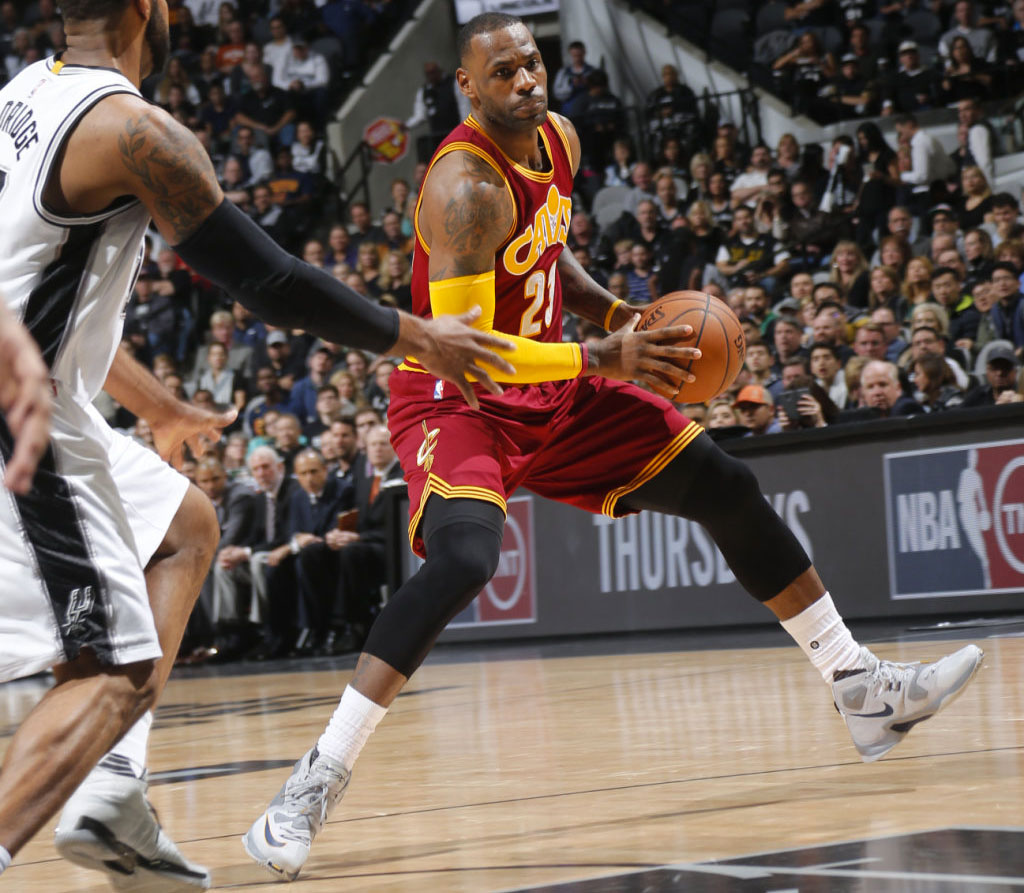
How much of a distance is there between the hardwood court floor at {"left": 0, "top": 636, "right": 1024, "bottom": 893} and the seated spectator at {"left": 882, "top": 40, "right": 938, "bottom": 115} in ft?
25.2

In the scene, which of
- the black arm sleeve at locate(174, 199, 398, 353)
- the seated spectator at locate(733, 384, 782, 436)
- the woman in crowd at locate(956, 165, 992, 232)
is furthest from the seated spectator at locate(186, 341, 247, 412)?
the black arm sleeve at locate(174, 199, 398, 353)

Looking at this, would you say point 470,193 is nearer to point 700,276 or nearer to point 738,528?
point 738,528

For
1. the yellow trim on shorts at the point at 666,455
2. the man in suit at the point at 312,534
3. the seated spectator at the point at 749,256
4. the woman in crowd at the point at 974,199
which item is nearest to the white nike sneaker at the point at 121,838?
the yellow trim on shorts at the point at 666,455

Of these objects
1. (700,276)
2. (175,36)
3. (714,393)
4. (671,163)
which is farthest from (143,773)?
(175,36)

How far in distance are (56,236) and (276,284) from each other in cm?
38

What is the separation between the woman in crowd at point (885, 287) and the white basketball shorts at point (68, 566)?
843 cm

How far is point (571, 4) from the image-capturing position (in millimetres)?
17469

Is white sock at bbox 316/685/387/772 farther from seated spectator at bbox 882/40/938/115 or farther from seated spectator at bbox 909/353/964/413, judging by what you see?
seated spectator at bbox 882/40/938/115

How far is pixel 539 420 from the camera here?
12.7 ft

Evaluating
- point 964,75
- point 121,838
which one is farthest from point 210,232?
point 964,75

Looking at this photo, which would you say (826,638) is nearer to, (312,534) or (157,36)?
(157,36)

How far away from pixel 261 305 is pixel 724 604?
268 inches

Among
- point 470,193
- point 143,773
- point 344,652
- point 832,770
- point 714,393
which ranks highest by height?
point 470,193

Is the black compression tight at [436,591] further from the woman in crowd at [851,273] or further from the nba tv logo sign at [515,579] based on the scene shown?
the woman in crowd at [851,273]
